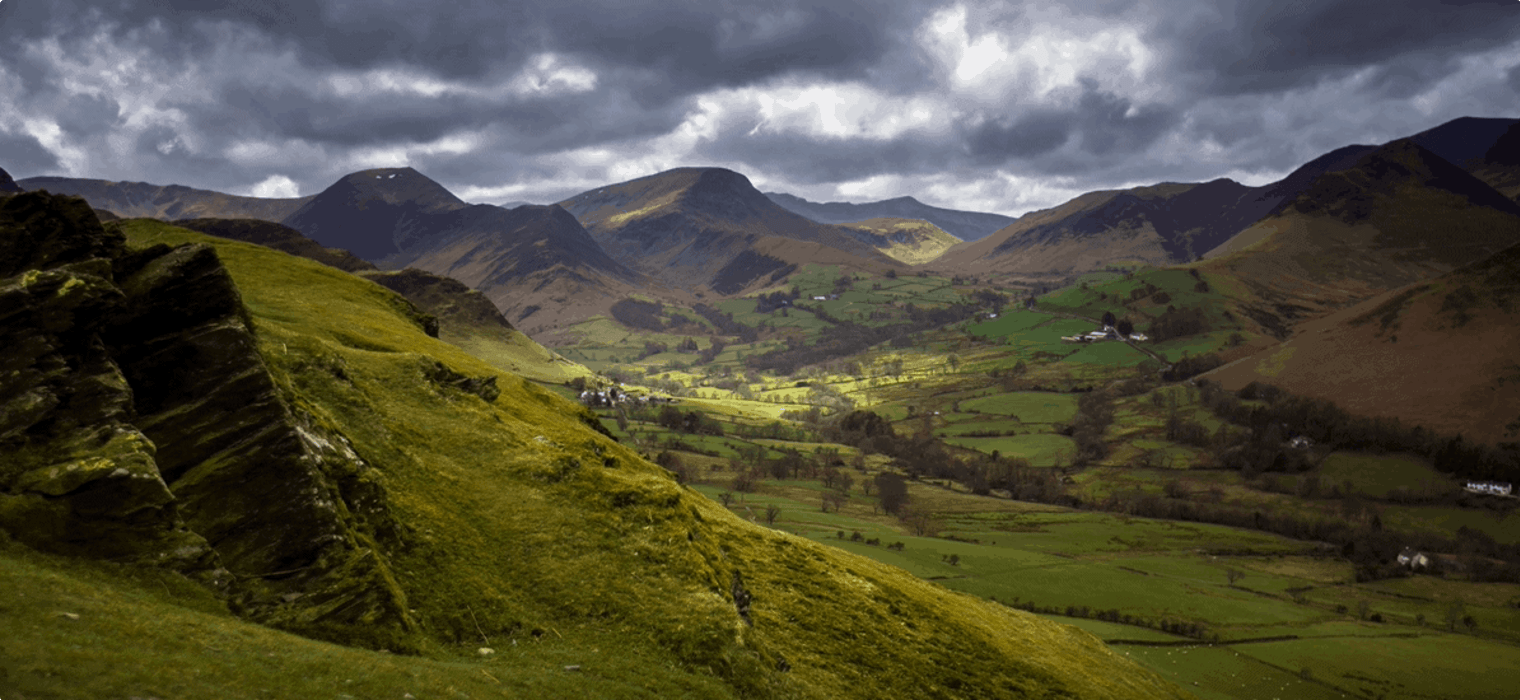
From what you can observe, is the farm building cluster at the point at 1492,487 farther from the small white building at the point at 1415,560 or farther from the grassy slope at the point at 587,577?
the grassy slope at the point at 587,577

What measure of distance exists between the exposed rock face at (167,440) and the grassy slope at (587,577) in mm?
2368

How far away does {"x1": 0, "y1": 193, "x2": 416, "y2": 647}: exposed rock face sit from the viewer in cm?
2178

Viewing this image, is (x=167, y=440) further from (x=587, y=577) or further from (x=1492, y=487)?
(x=1492, y=487)

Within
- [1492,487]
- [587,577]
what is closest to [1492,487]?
[1492,487]

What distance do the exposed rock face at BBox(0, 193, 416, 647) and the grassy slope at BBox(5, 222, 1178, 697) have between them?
7.77 ft

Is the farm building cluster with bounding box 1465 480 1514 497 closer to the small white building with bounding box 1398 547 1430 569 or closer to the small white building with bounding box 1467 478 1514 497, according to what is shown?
the small white building with bounding box 1467 478 1514 497

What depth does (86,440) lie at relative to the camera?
74.5ft

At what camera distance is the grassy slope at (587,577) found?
29531 millimetres

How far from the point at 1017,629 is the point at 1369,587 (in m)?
148

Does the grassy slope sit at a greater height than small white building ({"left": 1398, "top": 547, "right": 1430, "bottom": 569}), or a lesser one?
greater

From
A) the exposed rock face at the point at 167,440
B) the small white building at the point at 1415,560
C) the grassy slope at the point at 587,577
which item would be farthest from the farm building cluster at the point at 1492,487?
the exposed rock face at the point at 167,440

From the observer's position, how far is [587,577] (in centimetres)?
3378

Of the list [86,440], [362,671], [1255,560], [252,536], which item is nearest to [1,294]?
[86,440]

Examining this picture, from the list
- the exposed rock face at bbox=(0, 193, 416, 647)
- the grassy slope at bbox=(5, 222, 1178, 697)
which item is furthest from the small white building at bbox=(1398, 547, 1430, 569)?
the exposed rock face at bbox=(0, 193, 416, 647)
